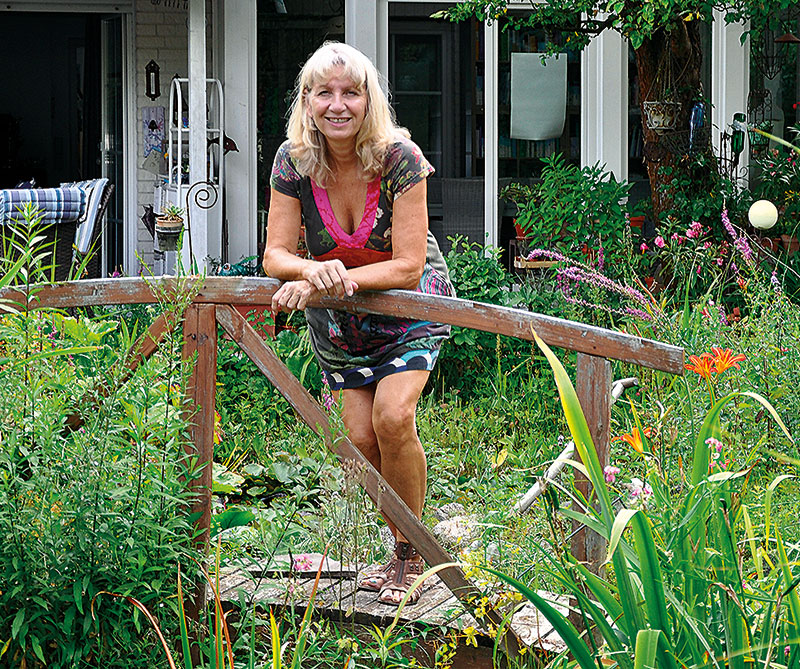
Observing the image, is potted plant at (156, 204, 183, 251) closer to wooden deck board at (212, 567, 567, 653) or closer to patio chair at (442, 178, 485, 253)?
patio chair at (442, 178, 485, 253)

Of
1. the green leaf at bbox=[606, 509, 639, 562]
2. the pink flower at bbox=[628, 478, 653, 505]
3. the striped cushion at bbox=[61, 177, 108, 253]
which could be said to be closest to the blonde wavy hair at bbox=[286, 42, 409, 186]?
the pink flower at bbox=[628, 478, 653, 505]

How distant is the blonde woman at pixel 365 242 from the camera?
3143 mm

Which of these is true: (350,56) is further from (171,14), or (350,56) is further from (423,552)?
(171,14)

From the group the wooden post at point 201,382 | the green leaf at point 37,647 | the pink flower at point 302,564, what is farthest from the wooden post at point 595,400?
the green leaf at point 37,647

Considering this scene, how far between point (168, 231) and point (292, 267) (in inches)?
163

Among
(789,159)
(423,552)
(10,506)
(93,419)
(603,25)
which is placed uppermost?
(603,25)

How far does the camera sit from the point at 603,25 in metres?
6.40

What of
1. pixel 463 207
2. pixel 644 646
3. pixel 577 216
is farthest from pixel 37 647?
pixel 463 207

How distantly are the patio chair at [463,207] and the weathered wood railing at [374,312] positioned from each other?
4.66 m

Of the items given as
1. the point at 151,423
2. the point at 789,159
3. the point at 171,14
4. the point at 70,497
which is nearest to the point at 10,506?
the point at 70,497

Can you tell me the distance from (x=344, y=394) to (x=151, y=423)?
A: 32.2 inches

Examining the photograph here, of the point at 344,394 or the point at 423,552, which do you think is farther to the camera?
the point at 344,394

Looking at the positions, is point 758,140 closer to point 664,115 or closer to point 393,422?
point 664,115

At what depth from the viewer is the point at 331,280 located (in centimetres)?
299
